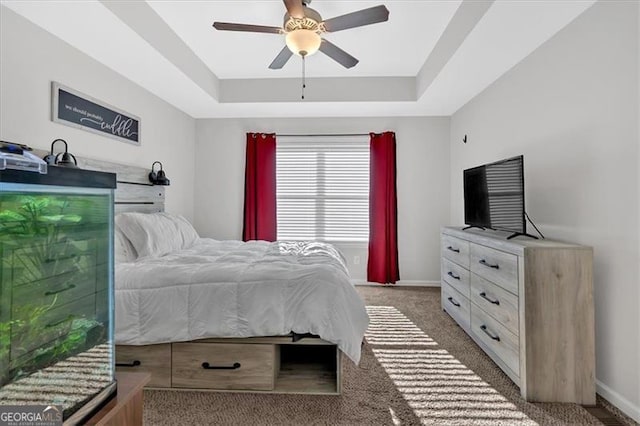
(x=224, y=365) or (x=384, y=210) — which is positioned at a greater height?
(x=384, y=210)

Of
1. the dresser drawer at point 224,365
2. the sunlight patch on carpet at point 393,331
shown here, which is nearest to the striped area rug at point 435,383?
the sunlight patch on carpet at point 393,331

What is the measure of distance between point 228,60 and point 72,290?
125 inches

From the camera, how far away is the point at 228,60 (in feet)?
11.3

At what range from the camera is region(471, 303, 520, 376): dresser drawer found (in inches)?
77.8

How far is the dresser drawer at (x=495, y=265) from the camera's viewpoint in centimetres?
199

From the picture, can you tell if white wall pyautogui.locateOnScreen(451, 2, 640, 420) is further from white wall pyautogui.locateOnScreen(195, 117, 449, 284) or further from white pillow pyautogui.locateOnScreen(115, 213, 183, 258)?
white pillow pyautogui.locateOnScreen(115, 213, 183, 258)

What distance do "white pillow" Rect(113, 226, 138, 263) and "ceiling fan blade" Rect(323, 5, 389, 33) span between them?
2.15m

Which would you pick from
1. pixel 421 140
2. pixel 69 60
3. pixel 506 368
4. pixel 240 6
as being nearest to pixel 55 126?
pixel 69 60

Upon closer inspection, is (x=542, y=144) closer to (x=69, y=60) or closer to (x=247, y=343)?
(x=247, y=343)

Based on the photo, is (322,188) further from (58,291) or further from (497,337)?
(58,291)

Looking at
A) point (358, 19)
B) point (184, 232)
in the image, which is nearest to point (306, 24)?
point (358, 19)

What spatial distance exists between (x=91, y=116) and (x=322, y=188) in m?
2.81

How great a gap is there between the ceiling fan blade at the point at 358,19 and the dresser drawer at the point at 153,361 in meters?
2.30

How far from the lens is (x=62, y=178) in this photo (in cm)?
84
